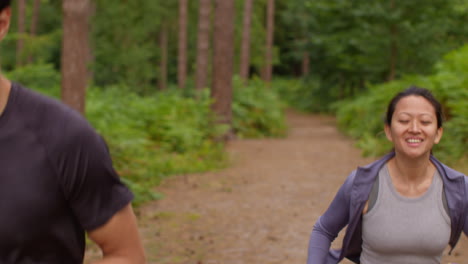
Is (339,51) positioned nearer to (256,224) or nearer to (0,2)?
(256,224)

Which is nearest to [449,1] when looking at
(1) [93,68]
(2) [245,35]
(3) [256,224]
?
(2) [245,35]

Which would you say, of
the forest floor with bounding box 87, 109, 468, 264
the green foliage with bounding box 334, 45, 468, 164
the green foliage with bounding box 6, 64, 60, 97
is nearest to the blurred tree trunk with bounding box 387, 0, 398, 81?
the green foliage with bounding box 334, 45, 468, 164

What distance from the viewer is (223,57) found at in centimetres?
1728

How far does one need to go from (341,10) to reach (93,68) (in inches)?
444

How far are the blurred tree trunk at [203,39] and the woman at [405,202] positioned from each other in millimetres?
17024

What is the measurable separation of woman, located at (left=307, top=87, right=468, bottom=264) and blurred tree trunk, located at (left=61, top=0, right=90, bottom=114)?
6485 mm

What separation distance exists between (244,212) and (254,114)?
13.3 meters

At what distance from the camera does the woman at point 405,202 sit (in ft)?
9.50

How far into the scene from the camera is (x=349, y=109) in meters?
24.4

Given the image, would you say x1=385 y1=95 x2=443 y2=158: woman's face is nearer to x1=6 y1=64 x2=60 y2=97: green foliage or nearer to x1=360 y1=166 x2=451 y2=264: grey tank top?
x1=360 y1=166 x2=451 y2=264: grey tank top

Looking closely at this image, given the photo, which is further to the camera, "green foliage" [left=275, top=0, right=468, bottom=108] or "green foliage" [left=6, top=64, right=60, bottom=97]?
"green foliage" [left=275, top=0, right=468, bottom=108]

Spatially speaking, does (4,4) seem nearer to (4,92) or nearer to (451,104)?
(4,92)

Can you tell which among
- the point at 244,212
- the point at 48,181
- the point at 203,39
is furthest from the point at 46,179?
the point at 203,39

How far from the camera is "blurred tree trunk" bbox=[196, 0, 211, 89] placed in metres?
19.6
